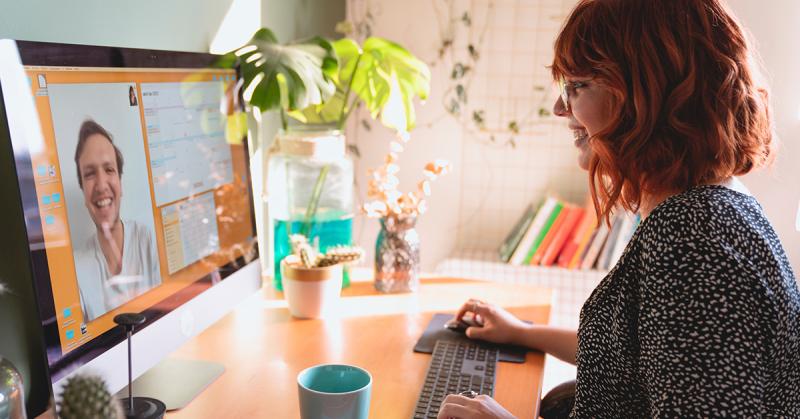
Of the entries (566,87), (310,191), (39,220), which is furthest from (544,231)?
(39,220)

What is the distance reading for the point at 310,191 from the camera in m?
1.71

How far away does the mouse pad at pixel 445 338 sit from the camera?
1323 mm

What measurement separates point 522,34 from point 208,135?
5.01 ft

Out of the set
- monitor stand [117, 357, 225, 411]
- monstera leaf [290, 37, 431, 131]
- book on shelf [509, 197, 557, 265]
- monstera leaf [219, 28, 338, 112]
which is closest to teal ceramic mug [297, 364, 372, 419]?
monitor stand [117, 357, 225, 411]

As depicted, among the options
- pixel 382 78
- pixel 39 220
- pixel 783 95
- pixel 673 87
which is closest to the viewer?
pixel 39 220

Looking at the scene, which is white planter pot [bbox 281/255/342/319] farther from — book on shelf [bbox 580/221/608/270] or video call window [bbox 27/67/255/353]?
book on shelf [bbox 580/221/608/270]

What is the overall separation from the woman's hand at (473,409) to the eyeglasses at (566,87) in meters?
0.46

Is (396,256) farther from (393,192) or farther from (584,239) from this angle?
(584,239)

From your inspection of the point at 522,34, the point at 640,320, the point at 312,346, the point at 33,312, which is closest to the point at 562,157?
the point at 522,34

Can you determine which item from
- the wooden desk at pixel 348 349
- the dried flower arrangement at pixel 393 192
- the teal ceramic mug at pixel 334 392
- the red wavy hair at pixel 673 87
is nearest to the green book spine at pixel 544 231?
the wooden desk at pixel 348 349

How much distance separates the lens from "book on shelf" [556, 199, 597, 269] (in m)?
2.49

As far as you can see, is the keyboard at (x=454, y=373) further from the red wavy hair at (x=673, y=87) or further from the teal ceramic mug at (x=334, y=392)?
the red wavy hair at (x=673, y=87)

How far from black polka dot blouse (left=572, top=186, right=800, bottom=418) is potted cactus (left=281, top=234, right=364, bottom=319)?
0.65 metres

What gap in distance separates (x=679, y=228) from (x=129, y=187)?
29.5 inches
